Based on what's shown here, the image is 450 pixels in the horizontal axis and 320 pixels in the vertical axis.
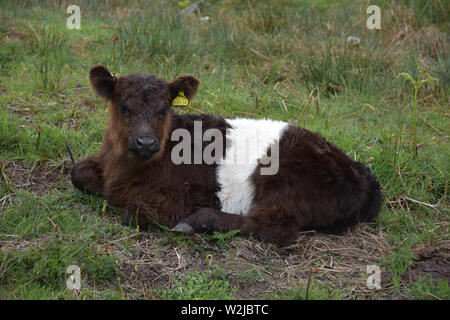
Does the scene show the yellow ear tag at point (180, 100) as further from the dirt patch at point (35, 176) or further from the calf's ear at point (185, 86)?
the dirt patch at point (35, 176)

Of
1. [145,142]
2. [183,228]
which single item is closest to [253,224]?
[183,228]

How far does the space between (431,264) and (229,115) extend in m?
3.16

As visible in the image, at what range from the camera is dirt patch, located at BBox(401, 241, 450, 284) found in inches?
151

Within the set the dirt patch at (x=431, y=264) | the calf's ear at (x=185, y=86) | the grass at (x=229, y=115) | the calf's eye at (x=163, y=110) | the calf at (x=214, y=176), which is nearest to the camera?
the grass at (x=229, y=115)

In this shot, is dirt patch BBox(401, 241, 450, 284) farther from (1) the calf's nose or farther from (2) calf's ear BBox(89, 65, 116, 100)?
(2) calf's ear BBox(89, 65, 116, 100)

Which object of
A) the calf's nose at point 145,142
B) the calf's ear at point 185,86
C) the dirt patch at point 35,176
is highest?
the calf's ear at point 185,86

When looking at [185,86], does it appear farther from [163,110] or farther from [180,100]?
[163,110]

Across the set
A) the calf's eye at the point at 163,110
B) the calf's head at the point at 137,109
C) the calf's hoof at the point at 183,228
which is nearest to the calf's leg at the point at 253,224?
the calf's hoof at the point at 183,228

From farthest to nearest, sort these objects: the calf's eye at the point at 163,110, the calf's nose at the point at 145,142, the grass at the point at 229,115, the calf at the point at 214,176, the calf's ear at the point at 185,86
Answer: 1. the calf's ear at the point at 185,86
2. the calf's eye at the point at 163,110
3. the calf at the point at 214,176
4. the calf's nose at the point at 145,142
5. the grass at the point at 229,115

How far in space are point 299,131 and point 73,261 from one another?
2.37 metres

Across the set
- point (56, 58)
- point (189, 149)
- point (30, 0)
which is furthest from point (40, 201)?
point (30, 0)

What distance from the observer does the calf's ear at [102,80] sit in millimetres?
4504

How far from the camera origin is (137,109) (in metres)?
4.39

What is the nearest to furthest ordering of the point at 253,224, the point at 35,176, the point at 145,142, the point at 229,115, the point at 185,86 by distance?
1. the point at 145,142
2. the point at 253,224
3. the point at 185,86
4. the point at 35,176
5. the point at 229,115
